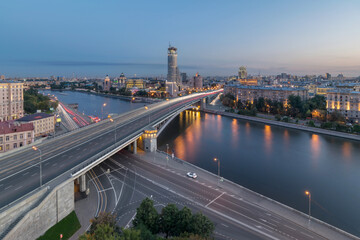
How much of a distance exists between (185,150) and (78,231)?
13.3m

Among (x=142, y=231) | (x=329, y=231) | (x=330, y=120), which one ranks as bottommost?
(x=329, y=231)

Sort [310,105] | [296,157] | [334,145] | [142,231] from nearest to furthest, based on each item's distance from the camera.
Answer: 1. [142,231]
2. [296,157]
3. [334,145]
4. [310,105]

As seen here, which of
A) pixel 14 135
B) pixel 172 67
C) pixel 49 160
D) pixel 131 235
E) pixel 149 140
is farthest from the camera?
pixel 172 67

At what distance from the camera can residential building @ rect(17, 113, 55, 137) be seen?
834 inches

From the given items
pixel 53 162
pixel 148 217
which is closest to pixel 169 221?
pixel 148 217

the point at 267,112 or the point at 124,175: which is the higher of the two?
the point at 267,112

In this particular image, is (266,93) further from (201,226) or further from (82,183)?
(201,226)

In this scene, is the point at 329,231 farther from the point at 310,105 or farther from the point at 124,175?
the point at 310,105

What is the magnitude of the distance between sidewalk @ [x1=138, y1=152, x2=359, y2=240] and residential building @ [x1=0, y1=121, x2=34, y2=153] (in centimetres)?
866

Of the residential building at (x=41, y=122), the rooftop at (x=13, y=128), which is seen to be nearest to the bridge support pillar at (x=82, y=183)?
the rooftop at (x=13, y=128)

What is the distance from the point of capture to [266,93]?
1945 inches

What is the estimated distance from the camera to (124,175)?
14.4 meters

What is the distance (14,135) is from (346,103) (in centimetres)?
3793

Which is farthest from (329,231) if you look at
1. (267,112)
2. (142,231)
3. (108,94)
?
(108,94)
